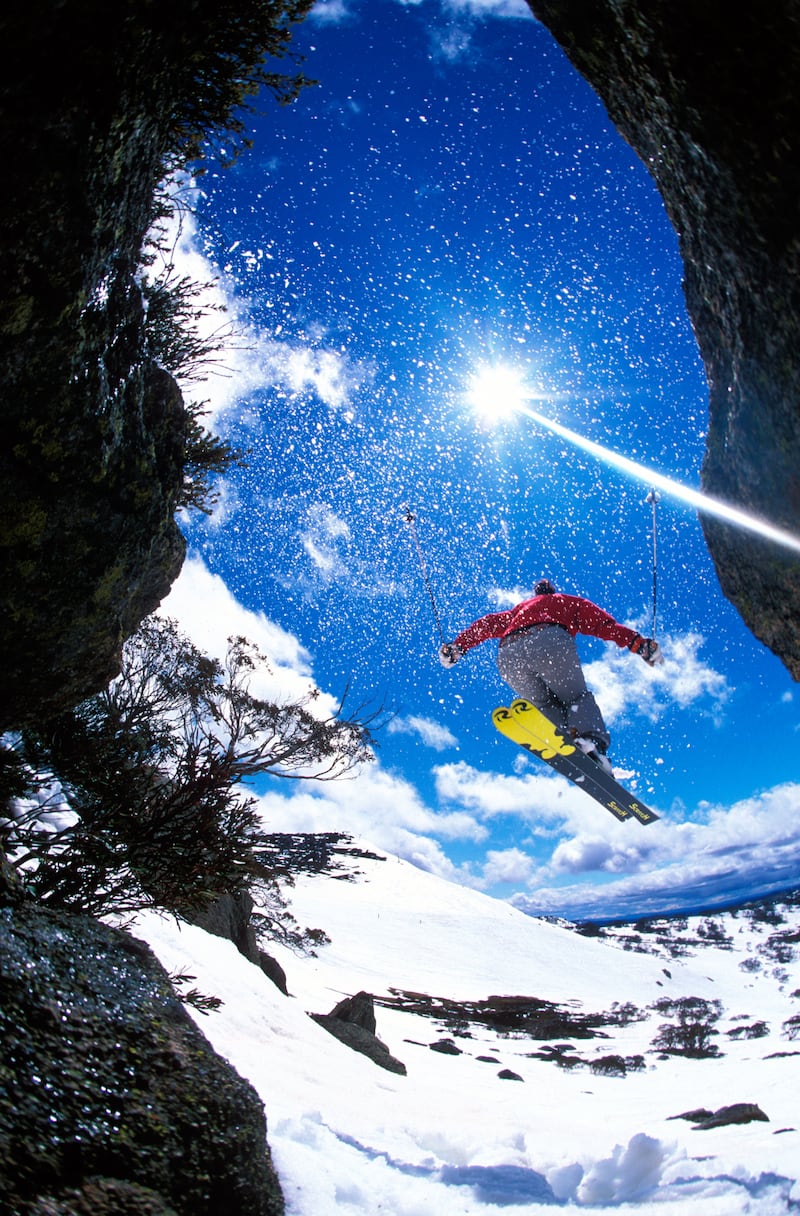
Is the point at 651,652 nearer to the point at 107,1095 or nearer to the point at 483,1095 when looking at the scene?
the point at 107,1095

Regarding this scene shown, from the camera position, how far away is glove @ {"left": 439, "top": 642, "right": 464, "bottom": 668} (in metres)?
9.88

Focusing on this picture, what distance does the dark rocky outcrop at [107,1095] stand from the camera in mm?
2674

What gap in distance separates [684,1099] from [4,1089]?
64.4ft

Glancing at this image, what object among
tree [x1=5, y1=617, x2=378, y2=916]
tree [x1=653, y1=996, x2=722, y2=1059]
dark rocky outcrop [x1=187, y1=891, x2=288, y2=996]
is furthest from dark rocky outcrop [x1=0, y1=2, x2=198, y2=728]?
tree [x1=653, y1=996, x2=722, y2=1059]

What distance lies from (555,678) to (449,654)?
1.69 meters

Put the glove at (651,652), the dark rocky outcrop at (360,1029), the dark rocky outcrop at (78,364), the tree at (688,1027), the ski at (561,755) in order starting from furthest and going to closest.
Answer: the tree at (688,1027), the dark rocky outcrop at (360,1029), the ski at (561,755), the glove at (651,652), the dark rocky outcrop at (78,364)

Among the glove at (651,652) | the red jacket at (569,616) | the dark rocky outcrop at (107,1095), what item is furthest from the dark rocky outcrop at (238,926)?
the dark rocky outcrop at (107,1095)

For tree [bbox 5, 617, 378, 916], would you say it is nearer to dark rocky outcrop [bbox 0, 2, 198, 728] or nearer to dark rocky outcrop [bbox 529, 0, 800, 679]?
dark rocky outcrop [bbox 0, 2, 198, 728]

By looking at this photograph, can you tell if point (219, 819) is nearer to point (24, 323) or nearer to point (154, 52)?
point (24, 323)

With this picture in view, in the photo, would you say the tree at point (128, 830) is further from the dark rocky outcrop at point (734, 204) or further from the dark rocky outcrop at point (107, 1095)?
the dark rocky outcrop at point (734, 204)

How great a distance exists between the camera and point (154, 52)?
148 inches

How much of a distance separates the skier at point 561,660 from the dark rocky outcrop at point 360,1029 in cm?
1087

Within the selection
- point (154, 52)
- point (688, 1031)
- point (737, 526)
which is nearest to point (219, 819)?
point (737, 526)

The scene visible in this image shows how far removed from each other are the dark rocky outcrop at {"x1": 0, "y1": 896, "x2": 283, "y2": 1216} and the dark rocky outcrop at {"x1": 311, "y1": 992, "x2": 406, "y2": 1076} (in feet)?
43.5
